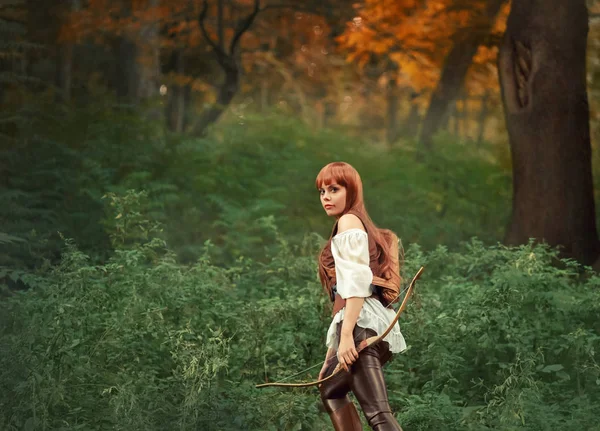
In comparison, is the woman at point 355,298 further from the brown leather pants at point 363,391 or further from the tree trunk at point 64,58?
the tree trunk at point 64,58

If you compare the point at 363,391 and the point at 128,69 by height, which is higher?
the point at 128,69

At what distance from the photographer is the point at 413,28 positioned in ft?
61.9

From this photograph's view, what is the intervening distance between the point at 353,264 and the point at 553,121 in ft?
23.8

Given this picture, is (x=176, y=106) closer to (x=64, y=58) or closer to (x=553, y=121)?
(x=64, y=58)

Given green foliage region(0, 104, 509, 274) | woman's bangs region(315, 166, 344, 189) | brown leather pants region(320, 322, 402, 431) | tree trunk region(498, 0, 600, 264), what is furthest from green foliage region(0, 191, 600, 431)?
green foliage region(0, 104, 509, 274)

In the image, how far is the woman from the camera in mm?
5332

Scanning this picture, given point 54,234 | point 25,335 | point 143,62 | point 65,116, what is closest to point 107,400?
point 25,335

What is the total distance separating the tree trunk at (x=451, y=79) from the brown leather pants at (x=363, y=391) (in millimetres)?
12958

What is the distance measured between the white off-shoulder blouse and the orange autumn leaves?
1256 centimetres

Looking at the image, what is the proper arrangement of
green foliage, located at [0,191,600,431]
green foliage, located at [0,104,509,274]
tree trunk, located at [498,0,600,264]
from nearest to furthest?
green foliage, located at [0,191,600,431]
tree trunk, located at [498,0,600,264]
green foliage, located at [0,104,509,274]

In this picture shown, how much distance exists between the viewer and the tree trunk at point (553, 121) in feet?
38.8

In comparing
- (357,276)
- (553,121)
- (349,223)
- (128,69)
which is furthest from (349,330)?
(128,69)

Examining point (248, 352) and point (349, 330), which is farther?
point (248, 352)

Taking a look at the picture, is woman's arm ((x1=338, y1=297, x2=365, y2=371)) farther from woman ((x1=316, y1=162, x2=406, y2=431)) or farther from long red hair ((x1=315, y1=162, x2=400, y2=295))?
long red hair ((x1=315, y1=162, x2=400, y2=295))
